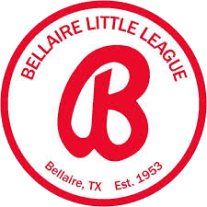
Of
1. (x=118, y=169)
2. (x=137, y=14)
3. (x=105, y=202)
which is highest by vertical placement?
(x=137, y=14)

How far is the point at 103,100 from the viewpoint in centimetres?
450

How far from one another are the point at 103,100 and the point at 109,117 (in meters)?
0.17

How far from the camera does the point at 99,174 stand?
15.4 ft

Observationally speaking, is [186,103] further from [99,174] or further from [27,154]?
[27,154]

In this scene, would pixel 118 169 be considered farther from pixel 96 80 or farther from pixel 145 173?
pixel 96 80

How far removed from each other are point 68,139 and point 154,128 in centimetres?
82

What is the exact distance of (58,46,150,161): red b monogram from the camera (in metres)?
4.50

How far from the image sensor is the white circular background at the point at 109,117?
14.9 ft

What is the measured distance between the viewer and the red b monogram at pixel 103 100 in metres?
4.50

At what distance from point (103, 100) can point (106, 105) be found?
0.05 metres

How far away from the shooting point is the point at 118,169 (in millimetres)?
4684

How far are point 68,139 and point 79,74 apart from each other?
0.62 meters

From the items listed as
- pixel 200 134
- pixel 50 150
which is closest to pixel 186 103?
pixel 200 134

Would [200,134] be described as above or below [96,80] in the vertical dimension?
below
